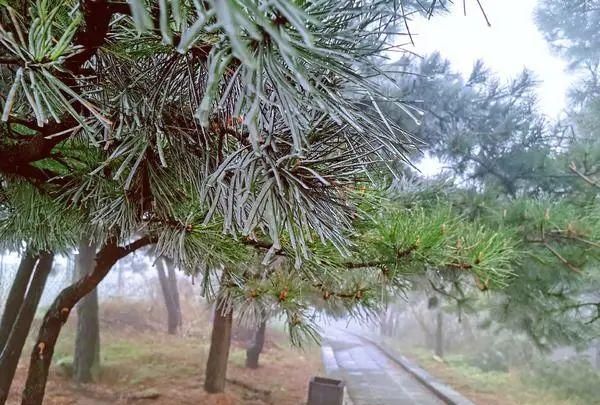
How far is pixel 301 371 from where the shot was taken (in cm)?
886

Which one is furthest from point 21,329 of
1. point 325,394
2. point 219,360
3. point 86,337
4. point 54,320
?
point 325,394

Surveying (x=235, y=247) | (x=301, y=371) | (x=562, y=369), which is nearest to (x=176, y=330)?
(x=301, y=371)

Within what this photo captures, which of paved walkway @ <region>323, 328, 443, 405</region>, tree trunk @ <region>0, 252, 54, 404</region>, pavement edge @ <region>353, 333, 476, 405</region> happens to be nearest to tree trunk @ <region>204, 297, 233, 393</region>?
paved walkway @ <region>323, 328, 443, 405</region>

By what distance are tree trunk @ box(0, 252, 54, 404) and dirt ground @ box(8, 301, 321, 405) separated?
1.56m

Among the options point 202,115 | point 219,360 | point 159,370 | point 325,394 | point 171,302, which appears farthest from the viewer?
point 171,302

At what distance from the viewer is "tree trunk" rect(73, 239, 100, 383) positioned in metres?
5.87

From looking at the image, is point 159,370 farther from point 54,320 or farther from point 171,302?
point 54,320

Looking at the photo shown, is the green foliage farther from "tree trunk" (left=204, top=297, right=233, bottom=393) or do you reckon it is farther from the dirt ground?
"tree trunk" (left=204, top=297, right=233, bottom=393)

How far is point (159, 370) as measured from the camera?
22.5 feet

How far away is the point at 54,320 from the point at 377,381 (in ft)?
23.5

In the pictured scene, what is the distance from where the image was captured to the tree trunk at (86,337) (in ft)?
19.3

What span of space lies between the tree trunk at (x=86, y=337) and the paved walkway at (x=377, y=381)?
3567 millimetres

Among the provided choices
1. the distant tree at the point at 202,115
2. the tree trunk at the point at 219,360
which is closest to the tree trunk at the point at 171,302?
the tree trunk at the point at 219,360

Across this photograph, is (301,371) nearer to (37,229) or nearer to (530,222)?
(530,222)
